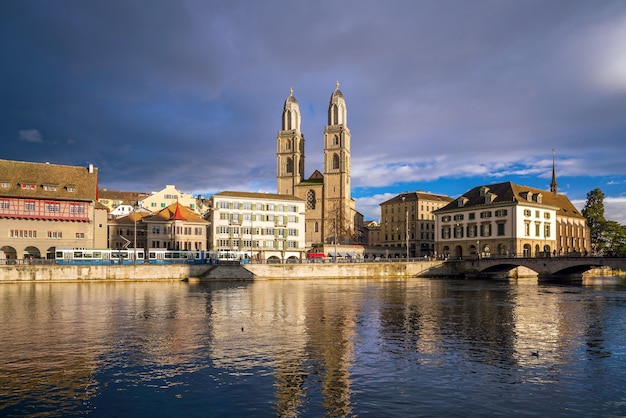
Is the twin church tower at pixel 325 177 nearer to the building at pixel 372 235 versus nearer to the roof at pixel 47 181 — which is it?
the building at pixel 372 235

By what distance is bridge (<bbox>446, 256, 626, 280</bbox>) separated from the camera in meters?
74.4

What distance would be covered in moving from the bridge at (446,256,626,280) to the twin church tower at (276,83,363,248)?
45611mm

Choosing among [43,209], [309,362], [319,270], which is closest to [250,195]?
[319,270]

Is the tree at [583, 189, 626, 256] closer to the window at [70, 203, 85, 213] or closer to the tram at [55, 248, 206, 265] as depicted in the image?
the tram at [55, 248, 206, 265]

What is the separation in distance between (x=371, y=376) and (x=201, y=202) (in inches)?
5623

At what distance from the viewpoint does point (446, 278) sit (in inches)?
3666

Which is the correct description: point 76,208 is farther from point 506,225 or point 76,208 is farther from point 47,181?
point 506,225

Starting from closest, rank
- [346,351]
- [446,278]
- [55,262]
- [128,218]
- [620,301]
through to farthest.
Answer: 1. [346,351]
2. [620,301]
3. [55,262]
4. [446,278]
5. [128,218]

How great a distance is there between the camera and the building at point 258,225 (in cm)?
10581

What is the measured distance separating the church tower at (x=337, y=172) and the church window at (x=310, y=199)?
3.96m

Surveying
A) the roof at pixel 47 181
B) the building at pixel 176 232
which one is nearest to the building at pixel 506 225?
the building at pixel 176 232

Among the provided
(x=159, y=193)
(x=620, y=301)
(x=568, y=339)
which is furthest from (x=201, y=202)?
(x=568, y=339)

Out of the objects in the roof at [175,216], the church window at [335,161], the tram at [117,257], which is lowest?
the tram at [117,257]

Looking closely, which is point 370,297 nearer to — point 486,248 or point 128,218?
point 486,248
